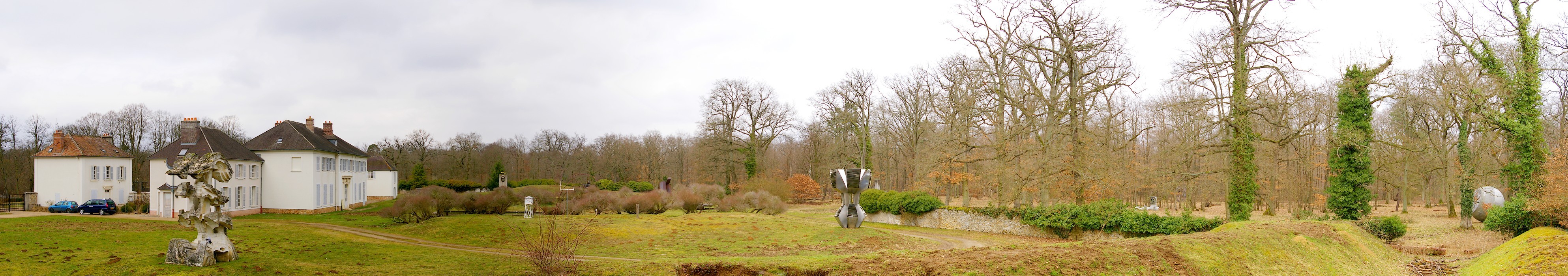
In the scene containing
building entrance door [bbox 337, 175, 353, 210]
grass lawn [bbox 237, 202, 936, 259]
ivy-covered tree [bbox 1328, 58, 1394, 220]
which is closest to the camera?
grass lawn [bbox 237, 202, 936, 259]

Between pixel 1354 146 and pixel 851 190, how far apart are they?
47.6 feet

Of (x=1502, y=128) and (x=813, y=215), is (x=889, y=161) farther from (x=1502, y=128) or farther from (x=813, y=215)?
(x=1502, y=128)

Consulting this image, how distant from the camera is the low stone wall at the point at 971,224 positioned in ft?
71.7

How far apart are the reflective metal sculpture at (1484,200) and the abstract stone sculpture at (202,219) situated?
1155 inches

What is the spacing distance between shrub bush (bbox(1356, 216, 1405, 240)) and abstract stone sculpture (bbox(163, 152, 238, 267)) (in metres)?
23.8

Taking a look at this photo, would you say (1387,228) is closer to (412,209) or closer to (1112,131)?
(1112,131)

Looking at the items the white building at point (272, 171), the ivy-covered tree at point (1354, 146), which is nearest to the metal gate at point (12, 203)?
the white building at point (272, 171)

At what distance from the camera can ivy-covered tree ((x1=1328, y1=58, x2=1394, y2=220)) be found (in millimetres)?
19391

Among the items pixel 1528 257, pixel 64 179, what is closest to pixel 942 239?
pixel 1528 257

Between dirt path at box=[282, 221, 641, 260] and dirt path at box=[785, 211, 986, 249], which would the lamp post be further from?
dirt path at box=[785, 211, 986, 249]

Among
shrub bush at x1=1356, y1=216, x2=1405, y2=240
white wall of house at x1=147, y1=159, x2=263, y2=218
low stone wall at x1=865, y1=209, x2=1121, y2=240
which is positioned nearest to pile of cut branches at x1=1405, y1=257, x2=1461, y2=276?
shrub bush at x1=1356, y1=216, x2=1405, y2=240

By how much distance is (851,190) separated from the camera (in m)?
24.1

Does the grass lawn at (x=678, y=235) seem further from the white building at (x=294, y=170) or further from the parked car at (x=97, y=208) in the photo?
the parked car at (x=97, y=208)

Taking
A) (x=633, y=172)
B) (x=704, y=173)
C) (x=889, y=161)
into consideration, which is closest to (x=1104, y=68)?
(x=704, y=173)
